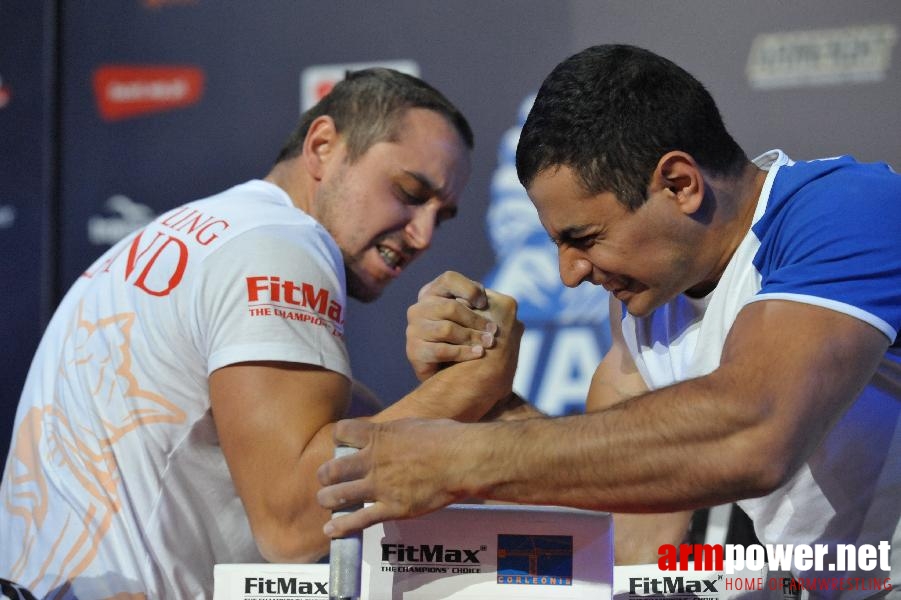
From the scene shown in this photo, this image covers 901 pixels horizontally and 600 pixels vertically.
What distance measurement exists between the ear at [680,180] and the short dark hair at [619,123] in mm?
12

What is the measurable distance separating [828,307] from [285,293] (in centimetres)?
75

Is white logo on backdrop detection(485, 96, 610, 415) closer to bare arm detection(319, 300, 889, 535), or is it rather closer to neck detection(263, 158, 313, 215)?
neck detection(263, 158, 313, 215)

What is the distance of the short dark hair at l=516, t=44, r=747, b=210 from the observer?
4.26ft

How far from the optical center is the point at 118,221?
292 cm

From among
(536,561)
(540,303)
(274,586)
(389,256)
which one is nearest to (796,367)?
(536,561)

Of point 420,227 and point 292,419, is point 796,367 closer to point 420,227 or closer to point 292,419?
point 292,419

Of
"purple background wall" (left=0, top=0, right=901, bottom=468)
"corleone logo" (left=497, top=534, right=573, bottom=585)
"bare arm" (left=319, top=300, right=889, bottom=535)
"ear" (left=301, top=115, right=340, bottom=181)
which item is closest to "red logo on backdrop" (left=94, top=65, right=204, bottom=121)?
"purple background wall" (left=0, top=0, right=901, bottom=468)

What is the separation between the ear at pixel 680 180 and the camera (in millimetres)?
1302

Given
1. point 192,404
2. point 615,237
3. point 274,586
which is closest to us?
point 274,586

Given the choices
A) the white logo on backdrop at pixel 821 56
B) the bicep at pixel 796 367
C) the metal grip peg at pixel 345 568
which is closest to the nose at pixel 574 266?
the bicep at pixel 796 367

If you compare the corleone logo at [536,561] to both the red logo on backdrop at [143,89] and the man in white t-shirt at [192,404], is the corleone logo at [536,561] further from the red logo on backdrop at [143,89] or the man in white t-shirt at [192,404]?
the red logo on backdrop at [143,89]

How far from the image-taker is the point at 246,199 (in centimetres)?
172

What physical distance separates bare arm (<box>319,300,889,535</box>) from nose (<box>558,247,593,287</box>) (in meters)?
0.30

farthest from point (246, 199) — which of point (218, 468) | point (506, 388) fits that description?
point (506, 388)
